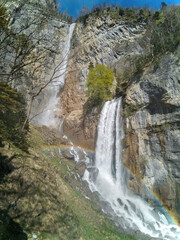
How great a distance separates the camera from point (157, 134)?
14195 mm

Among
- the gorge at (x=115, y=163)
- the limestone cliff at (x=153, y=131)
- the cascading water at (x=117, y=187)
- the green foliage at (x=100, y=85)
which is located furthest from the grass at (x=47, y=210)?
the green foliage at (x=100, y=85)

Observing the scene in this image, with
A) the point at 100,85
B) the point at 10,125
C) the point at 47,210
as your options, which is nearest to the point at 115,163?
the point at 10,125

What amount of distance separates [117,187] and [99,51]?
25.0m

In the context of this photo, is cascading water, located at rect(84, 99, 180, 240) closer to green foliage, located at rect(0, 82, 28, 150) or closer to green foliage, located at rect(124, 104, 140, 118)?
green foliage, located at rect(124, 104, 140, 118)

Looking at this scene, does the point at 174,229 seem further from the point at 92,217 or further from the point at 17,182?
the point at 17,182

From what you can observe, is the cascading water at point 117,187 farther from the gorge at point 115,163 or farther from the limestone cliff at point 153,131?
the limestone cliff at point 153,131

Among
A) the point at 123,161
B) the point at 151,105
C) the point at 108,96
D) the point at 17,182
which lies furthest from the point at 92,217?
the point at 108,96

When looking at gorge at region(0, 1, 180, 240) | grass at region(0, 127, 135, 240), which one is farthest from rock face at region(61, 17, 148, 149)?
A: grass at region(0, 127, 135, 240)

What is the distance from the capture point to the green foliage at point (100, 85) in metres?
23.2

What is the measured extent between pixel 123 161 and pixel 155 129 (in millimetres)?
4394

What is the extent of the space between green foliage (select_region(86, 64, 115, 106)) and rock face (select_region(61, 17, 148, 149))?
2167 millimetres

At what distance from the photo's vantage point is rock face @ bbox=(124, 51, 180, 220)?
12.9 m

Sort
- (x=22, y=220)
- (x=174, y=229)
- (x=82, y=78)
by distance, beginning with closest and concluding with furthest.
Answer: (x=22, y=220)
(x=174, y=229)
(x=82, y=78)

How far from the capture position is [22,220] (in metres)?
4.92
